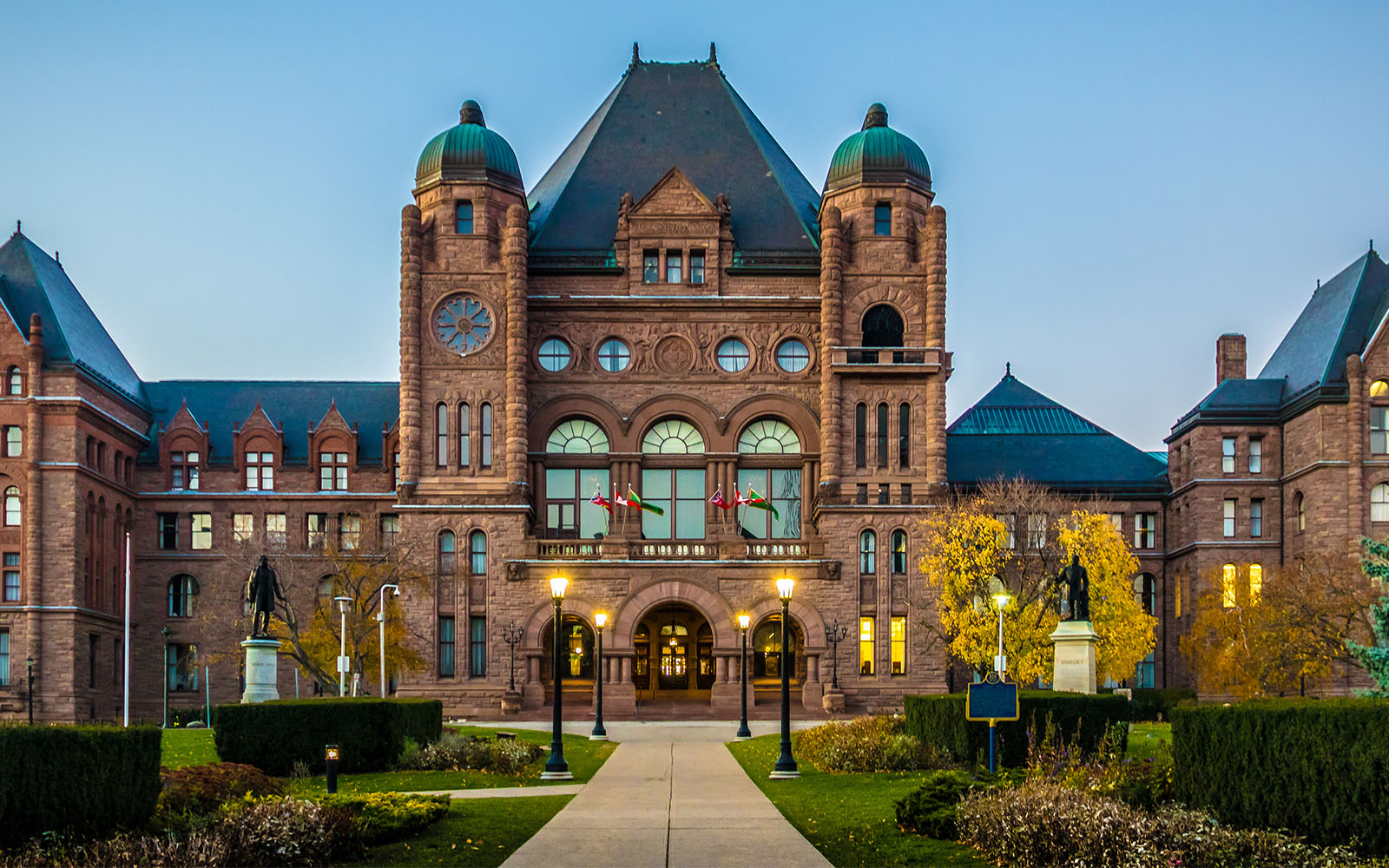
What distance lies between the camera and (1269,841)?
20203mm

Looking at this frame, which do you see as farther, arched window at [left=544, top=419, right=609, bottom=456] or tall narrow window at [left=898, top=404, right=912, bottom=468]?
arched window at [left=544, top=419, right=609, bottom=456]

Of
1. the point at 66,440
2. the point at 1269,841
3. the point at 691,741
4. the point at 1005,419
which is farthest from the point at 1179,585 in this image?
the point at 1269,841

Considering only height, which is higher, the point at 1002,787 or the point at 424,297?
the point at 424,297

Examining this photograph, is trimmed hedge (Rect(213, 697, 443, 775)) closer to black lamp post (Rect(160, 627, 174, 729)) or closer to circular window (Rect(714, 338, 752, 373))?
black lamp post (Rect(160, 627, 174, 729))

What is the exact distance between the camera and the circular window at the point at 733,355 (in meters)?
74.2

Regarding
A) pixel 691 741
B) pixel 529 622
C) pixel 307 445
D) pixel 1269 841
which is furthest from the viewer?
pixel 307 445

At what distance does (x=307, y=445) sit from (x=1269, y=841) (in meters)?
68.5

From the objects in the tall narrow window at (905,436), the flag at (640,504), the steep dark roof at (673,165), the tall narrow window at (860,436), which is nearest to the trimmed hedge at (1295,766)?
the tall narrow window at (860,436)

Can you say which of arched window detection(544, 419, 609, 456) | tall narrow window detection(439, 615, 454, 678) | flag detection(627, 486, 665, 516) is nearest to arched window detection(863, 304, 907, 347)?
flag detection(627, 486, 665, 516)

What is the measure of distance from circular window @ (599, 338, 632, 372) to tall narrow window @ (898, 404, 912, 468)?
42.8 feet

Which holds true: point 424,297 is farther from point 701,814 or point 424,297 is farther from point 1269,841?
point 1269,841

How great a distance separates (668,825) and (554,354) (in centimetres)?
5040

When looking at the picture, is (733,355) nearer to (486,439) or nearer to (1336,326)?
(486,439)

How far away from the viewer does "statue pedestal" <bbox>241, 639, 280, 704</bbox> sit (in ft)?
140
